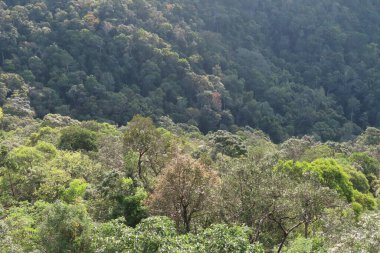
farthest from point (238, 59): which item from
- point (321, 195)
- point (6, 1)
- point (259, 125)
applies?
point (321, 195)

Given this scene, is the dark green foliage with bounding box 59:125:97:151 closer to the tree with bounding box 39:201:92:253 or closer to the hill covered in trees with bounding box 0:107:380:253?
the hill covered in trees with bounding box 0:107:380:253

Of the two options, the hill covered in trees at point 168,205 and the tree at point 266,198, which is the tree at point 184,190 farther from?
the tree at point 266,198

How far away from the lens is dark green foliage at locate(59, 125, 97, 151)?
1622 inches

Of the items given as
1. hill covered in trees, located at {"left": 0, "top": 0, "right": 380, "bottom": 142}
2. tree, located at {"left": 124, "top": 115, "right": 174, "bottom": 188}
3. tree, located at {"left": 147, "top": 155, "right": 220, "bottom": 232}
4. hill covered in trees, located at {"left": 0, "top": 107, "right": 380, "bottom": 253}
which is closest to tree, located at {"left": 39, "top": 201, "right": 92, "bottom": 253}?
hill covered in trees, located at {"left": 0, "top": 107, "right": 380, "bottom": 253}

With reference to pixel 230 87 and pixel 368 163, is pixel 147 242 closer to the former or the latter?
pixel 368 163

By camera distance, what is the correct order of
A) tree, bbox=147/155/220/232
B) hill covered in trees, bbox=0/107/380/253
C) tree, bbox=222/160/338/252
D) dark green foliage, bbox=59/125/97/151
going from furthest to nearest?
dark green foliage, bbox=59/125/97/151, tree, bbox=147/155/220/232, tree, bbox=222/160/338/252, hill covered in trees, bbox=0/107/380/253

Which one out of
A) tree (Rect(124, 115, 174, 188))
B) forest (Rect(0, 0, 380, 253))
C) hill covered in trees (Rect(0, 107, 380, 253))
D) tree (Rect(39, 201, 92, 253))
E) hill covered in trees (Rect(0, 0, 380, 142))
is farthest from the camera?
Result: hill covered in trees (Rect(0, 0, 380, 142))

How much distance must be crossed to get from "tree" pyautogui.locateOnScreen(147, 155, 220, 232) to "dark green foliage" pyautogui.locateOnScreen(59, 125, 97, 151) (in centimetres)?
2104

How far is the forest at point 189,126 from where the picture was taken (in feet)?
64.4

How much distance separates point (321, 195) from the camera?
68.3 feet

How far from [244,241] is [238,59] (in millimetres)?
91166

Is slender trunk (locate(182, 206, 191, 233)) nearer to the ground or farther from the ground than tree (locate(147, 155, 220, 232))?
nearer to the ground

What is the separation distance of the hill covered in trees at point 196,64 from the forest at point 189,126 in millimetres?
337

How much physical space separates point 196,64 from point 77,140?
5705 centimetres
